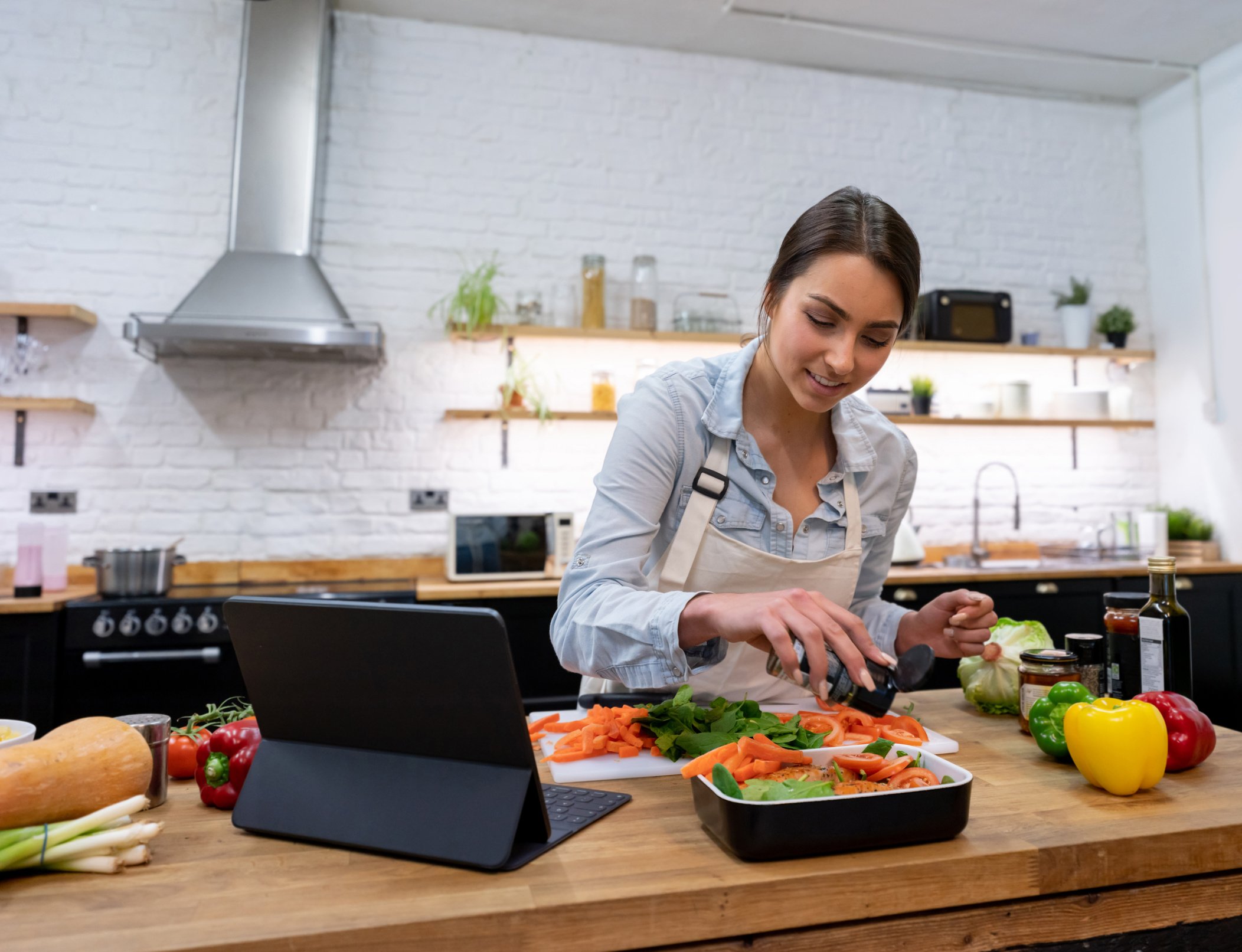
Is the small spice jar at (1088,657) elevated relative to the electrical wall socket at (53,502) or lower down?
lower down

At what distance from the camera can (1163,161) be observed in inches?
183

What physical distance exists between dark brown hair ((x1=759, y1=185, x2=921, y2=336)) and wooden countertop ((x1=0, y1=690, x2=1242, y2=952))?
80 cm

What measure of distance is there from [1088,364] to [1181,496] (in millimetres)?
809

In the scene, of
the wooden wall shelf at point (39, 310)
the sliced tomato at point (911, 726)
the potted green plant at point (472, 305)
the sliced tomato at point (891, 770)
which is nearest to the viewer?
the sliced tomato at point (891, 770)

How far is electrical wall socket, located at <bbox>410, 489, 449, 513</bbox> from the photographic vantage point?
388 centimetres

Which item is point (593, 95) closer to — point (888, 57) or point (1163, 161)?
point (888, 57)

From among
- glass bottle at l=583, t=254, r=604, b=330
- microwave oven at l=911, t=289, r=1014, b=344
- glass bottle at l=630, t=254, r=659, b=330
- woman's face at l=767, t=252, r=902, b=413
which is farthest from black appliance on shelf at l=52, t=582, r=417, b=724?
microwave oven at l=911, t=289, r=1014, b=344

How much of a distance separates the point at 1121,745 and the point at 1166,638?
39 cm

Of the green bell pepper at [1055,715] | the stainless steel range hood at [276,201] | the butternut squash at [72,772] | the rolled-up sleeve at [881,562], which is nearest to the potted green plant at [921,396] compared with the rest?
the stainless steel range hood at [276,201]

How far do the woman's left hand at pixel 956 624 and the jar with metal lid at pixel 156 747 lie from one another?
44.9 inches

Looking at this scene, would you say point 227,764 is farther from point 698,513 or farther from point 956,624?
point 956,624

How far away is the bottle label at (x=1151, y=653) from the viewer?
1429 mm

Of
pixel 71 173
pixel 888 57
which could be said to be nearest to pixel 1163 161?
pixel 888 57

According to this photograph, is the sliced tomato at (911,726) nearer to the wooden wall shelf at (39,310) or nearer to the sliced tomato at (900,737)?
the sliced tomato at (900,737)
